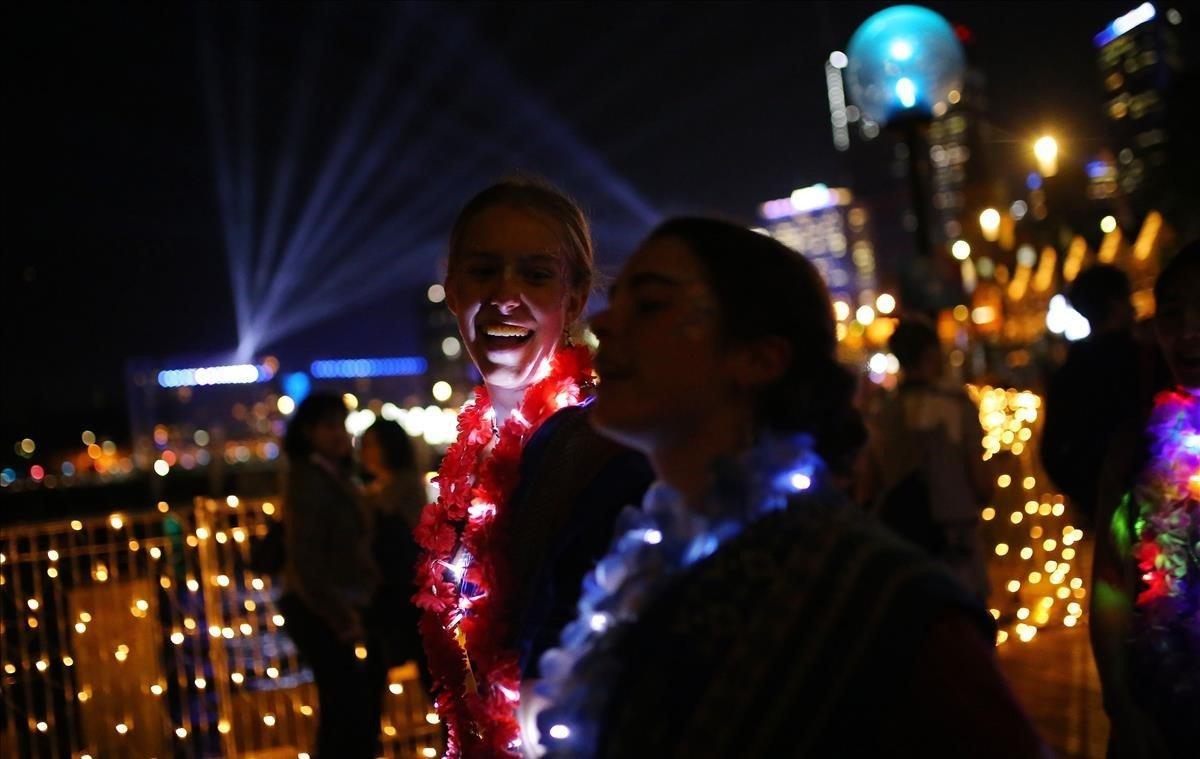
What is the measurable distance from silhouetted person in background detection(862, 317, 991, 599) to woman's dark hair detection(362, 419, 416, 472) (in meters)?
2.45

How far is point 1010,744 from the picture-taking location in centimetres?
123

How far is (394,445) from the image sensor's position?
6.30 meters

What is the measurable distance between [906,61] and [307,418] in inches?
196

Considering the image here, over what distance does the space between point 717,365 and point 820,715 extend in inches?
18.9

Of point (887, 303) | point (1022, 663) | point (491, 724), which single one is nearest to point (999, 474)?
point (1022, 663)

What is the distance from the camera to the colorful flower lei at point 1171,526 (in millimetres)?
2627

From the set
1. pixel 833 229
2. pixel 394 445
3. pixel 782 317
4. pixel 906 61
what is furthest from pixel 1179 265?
pixel 833 229

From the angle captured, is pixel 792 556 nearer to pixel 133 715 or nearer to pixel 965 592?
pixel 965 592

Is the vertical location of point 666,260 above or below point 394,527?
below

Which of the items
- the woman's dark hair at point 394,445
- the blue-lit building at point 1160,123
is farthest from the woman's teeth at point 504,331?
the blue-lit building at point 1160,123

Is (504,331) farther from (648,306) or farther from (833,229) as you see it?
(833,229)

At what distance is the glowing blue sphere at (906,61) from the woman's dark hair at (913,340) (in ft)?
10.2

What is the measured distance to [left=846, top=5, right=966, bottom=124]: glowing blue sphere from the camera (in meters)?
8.08

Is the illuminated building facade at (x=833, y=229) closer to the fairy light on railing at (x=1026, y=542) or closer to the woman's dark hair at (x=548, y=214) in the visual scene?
the fairy light on railing at (x=1026, y=542)
